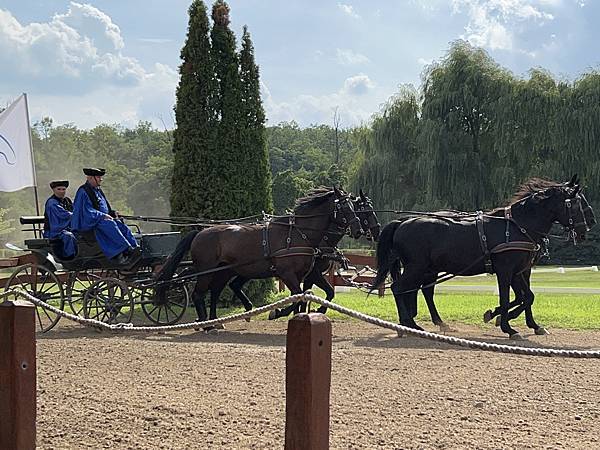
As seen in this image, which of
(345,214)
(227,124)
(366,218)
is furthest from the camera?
(227,124)

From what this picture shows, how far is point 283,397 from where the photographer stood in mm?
6812

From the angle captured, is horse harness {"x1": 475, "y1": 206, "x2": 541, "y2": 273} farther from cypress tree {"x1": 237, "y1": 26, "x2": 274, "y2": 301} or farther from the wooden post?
the wooden post

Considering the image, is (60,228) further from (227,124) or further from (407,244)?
(407,244)

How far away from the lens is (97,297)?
12406mm

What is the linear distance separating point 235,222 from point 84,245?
3190 mm

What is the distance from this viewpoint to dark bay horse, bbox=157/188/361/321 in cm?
1240

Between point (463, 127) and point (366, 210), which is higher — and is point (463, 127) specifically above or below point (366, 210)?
above

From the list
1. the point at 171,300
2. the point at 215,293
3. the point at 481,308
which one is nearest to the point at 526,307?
the point at 481,308

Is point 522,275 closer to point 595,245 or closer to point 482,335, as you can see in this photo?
point 482,335

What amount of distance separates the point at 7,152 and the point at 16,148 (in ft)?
0.86

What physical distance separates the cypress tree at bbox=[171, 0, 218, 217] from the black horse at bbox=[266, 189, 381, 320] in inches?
123

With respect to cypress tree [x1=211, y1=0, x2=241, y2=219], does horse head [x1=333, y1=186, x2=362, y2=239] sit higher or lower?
lower

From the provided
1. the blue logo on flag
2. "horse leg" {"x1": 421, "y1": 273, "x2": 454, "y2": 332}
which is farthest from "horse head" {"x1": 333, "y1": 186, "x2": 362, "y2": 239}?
the blue logo on flag

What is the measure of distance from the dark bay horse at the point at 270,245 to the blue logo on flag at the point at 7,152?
14.7 feet
